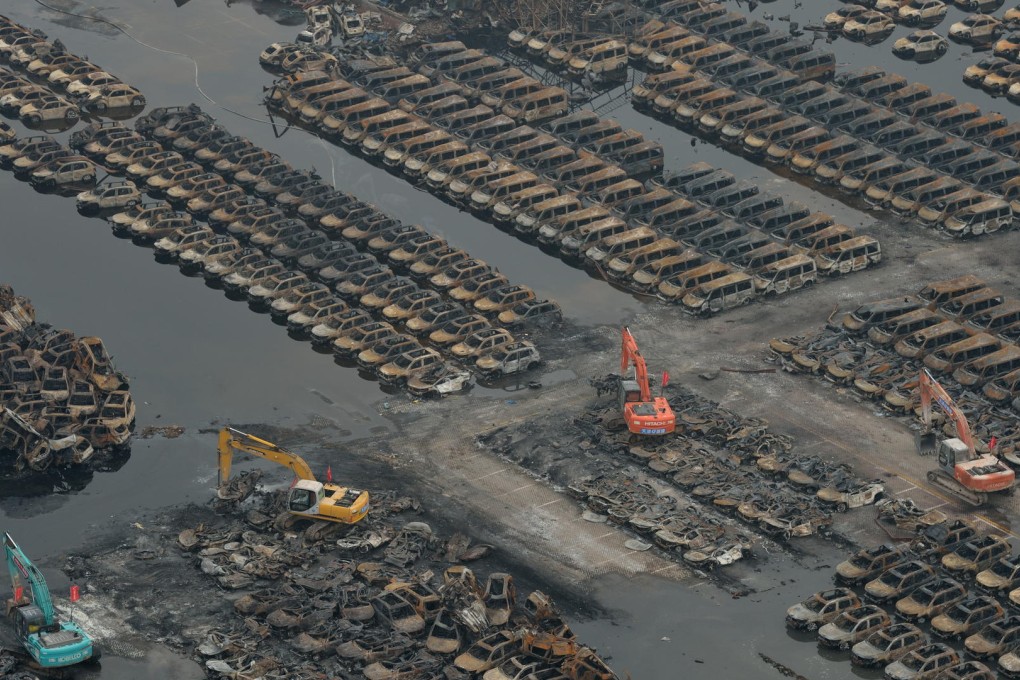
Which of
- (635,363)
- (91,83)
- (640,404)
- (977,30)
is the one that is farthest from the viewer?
(977,30)

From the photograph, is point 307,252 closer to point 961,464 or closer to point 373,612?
point 373,612

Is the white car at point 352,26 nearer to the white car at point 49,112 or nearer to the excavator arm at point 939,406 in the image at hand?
the white car at point 49,112

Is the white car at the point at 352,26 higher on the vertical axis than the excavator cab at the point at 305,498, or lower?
higher

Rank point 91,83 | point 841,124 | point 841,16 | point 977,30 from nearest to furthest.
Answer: point 841,124
point 91,83
point 977,30
point 841,16

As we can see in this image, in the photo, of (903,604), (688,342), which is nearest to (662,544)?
(903,604)

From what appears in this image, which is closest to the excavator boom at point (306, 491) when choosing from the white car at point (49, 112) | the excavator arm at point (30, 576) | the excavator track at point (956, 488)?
the excavator arm at point (30, 576)

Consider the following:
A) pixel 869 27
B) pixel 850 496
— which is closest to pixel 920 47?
pixel 869 27
